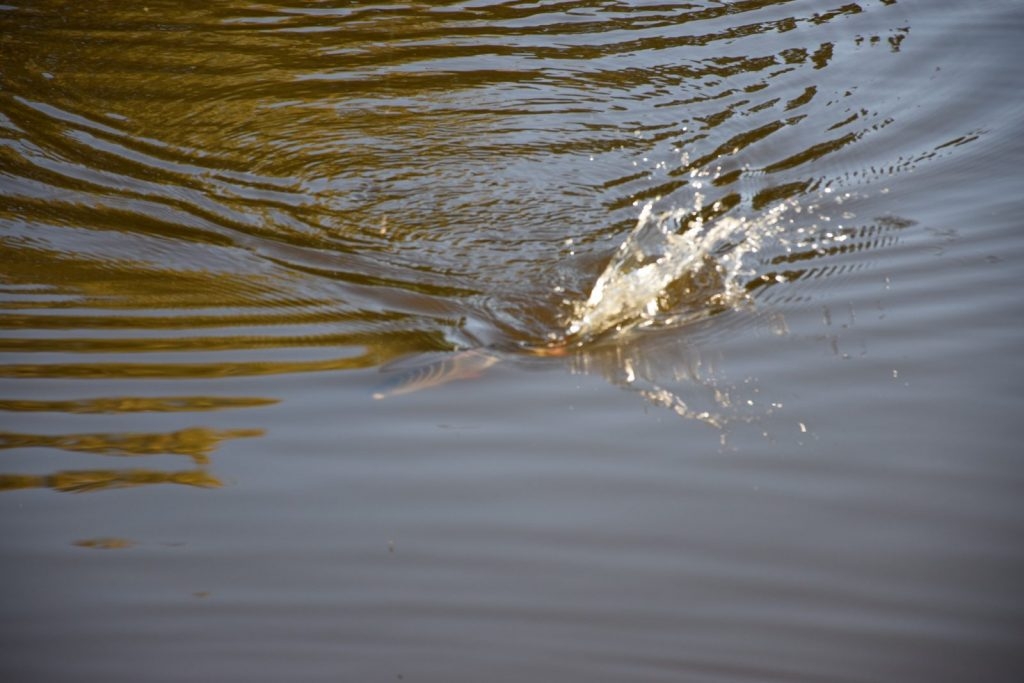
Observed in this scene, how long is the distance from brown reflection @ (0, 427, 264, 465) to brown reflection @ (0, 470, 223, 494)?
0.21ft

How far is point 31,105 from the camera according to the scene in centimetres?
457

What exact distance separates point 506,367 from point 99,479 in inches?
43.4

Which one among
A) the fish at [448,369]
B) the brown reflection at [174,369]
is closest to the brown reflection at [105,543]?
the brown reflection at [174,369]

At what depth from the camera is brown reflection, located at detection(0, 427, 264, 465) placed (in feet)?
8.30

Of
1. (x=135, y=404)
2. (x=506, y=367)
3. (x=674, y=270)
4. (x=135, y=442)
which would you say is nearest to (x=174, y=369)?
(x=135, y=404)

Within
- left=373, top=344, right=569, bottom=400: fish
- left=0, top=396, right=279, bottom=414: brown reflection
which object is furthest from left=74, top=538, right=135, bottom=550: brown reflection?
left=373, top=344, right=569, bottom=400: fish

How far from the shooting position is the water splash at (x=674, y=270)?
10.8 ft

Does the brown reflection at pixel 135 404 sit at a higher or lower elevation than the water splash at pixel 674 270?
lower

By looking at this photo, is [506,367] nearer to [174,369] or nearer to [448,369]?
[448,369]

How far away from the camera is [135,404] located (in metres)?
2.70

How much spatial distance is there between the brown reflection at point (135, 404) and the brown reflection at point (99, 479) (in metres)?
0.25

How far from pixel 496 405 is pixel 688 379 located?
547 millimetres

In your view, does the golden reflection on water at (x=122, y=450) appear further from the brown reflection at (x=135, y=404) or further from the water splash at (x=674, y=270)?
the water splash at (x=674, y=270)

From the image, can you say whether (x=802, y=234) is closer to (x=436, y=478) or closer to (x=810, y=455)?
(x=810, y=455)
